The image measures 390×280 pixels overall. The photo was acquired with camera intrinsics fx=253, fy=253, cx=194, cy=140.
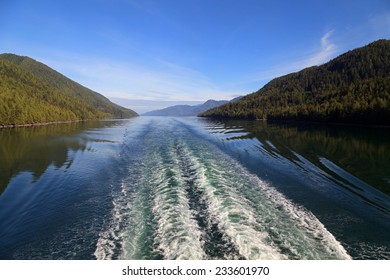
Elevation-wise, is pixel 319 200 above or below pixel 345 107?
below

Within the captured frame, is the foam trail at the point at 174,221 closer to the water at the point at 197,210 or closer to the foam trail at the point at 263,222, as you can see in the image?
the water at the point at 197,210

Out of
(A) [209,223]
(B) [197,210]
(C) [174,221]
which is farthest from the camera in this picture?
(B) [197,210]

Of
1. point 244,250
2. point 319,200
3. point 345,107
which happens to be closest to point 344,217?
point 319,200

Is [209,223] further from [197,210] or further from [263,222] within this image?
[263,222]

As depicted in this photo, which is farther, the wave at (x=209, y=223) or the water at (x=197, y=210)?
the water at (x=197, y=210)

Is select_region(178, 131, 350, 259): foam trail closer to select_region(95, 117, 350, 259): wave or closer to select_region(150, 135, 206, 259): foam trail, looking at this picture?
select_region(95, 117, 350, 259): wave

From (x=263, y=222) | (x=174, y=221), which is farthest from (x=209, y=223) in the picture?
(x=263, y=222)

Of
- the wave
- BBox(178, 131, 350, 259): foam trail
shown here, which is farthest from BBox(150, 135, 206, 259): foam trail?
BBox(178, 131, 350, 259): foam trail

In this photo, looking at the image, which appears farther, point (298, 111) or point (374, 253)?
point (298, 111)

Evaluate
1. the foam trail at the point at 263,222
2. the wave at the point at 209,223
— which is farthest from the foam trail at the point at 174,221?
the foam trail at the point at 263,222
